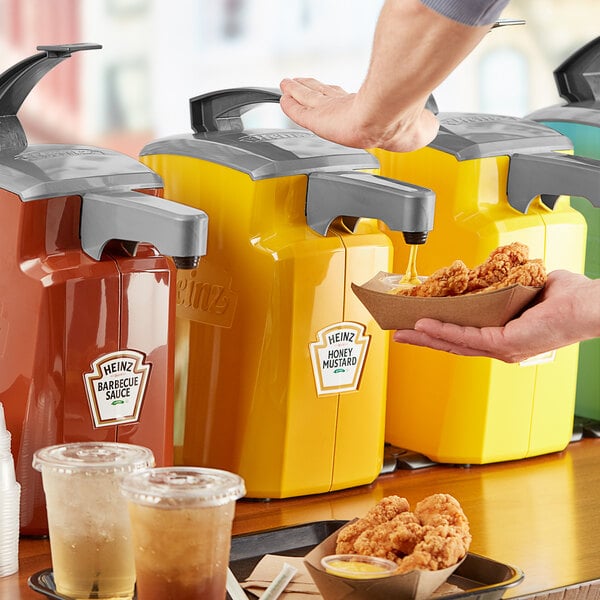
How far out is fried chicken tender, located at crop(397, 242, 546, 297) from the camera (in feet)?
4.27

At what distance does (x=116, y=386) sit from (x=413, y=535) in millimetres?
360

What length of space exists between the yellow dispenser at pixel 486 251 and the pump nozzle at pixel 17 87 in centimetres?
50

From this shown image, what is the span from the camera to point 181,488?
39.2 inches

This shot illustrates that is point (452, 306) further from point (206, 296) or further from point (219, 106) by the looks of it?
point (219, 106)

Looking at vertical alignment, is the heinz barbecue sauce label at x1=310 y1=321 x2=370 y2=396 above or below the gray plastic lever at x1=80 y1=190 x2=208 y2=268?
below

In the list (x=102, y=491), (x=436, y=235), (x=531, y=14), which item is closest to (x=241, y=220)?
(x=436, y=235)

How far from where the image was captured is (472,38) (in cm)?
106

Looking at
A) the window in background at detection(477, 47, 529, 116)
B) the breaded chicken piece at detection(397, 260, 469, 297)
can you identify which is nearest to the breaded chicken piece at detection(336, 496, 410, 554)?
the breaded chicken piece at detection(397, 260, 469, 297)

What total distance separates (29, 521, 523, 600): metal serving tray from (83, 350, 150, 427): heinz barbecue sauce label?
17 centimetres

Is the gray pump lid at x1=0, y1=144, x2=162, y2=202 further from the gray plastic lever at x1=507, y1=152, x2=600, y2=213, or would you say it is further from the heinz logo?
the gray plastic lever at x1=507, y1=152, x2=600, y2=213

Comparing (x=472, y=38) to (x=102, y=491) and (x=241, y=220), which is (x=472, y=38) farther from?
(x=102, y=491)

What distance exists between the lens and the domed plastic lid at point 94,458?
3.54 ft

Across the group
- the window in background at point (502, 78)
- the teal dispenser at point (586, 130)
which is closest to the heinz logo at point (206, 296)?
the teal dispenser at point (586, 130)

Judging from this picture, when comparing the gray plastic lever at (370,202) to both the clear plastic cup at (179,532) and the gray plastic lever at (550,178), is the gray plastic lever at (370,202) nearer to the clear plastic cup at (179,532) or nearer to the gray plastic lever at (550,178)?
the gray plastic lever at (550,178)
